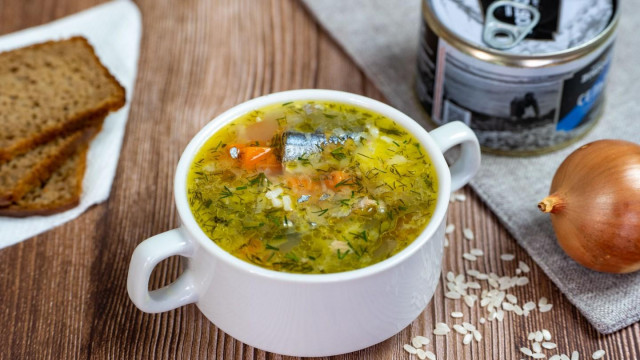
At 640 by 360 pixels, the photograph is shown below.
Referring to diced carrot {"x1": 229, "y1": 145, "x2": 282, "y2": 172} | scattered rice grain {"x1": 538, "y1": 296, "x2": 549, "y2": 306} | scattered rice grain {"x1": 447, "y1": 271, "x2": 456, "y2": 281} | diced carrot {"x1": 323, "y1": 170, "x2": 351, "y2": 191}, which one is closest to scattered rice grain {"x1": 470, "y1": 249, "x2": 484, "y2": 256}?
scattered rice grain {"x1": 447, "y1": 271, "x2": 456, "y2": 281}

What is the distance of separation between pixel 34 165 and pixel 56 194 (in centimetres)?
13

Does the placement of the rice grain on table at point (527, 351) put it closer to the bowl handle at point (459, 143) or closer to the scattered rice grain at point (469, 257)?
the scattered rice grain at point (469, 257)

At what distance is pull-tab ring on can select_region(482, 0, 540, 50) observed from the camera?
232 cm

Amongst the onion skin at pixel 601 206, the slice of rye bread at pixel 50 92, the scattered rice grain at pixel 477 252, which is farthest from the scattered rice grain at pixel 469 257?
the slice of rye bread at pixel 50 92

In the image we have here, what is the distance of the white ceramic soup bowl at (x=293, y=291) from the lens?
1.67 m

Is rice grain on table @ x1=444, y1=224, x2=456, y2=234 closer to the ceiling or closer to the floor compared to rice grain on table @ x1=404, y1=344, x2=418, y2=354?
closer to the ceiling

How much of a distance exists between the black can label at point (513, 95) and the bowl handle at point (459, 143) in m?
0.29

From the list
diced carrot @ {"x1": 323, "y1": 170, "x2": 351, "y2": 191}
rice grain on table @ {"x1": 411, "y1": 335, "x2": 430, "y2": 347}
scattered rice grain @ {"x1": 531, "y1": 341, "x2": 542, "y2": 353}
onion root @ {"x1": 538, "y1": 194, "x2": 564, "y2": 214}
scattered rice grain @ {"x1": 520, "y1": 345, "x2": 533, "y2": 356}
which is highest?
diced carrot @ {"x1": 323, "y1": 170, "x2": 351, "y2": 191}

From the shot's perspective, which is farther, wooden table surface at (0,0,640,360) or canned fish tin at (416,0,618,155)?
canned fish tin at (416,0,618,155)

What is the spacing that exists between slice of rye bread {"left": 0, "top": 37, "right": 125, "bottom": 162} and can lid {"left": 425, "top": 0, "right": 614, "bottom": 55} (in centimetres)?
117

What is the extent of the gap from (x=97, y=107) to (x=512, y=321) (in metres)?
1.53

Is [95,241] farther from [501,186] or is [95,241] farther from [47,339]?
[501,186]

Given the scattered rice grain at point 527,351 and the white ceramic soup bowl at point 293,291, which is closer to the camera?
the white ceramic soup bowl at point 293,291

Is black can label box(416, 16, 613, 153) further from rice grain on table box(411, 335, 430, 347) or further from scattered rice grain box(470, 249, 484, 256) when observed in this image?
rice grain on table box(411, 335, 430, 347)
